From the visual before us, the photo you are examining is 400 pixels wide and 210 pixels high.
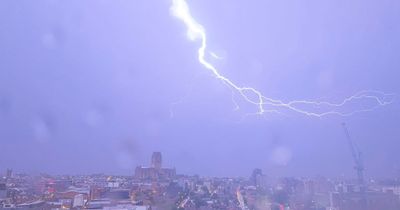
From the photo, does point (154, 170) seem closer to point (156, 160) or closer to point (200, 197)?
point (156, 160)

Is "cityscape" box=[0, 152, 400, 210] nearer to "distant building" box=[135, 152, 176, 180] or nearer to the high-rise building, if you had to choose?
"distant building" box=[135, 152, 176, 180]

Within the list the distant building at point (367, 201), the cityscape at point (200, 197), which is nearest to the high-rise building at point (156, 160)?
the cityscape at point (200, 197)

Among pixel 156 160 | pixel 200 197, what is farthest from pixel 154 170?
pixel 200 197

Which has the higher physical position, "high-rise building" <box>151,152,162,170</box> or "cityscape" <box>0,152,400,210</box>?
"high-rise building" <box>151,152,162,170</box>

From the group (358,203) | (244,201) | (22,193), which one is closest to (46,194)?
(22,193)

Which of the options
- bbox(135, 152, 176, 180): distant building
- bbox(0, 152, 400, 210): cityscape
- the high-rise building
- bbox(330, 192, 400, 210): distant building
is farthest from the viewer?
the high-rise building

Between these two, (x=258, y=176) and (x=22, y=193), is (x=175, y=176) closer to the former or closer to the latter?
(x=258, y=176)

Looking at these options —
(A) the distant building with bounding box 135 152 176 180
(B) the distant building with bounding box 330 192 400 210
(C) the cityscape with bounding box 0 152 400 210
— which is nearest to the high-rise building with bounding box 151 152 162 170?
(A) the distant building with bounding box 135 152 176 180

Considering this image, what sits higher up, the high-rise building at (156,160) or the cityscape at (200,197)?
the high-rise building at (156,160)

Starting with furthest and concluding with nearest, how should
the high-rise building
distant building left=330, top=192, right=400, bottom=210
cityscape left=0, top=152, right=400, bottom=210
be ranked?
the high-rise building < distant building left=330, top=192, right=400, bottom=210 < cityscape left=0, top=152, right=400, bottom=210

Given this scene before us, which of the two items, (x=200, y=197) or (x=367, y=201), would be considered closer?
(x=367, y=201)

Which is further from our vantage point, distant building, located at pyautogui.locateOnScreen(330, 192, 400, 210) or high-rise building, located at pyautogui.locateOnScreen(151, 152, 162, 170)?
high-rise building, located at pyautogui.locateOnScreen(151, 152, 162, 170)

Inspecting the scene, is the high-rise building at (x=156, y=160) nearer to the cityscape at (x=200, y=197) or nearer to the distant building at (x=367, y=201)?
the cityscape at (x=200, y=197)
